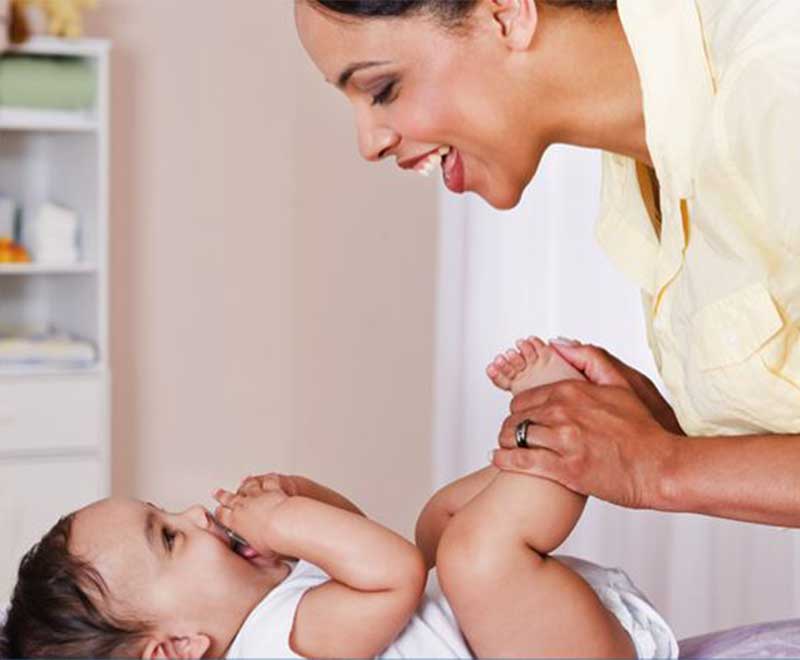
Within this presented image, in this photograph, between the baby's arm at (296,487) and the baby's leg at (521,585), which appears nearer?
the baby's leg at (521,585)

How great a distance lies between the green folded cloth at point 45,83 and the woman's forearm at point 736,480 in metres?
2.14

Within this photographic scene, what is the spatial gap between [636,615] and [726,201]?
415 mm

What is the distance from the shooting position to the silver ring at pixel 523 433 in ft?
4.34

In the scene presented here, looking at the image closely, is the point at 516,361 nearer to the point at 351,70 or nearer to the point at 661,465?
the point at 661,465

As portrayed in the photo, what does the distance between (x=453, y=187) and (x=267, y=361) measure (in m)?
2.18

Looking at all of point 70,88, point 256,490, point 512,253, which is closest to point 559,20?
point 256,490

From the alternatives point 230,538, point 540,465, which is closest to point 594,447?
point 540,465

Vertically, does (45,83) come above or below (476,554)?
above

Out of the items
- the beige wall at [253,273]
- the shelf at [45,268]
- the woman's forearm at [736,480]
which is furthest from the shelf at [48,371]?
the woman's forearm at [736,480]

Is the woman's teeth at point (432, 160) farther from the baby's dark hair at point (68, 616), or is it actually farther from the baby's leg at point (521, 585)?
the baby's dark hair at point (68, 616)

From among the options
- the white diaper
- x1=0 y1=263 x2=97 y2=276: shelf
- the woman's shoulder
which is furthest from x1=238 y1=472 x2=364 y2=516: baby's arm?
x1=0 y1=263 x2=97 y2=276: shelf

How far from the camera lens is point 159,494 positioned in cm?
357

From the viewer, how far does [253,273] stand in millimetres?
3633

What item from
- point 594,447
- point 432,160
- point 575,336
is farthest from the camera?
point 575,336
